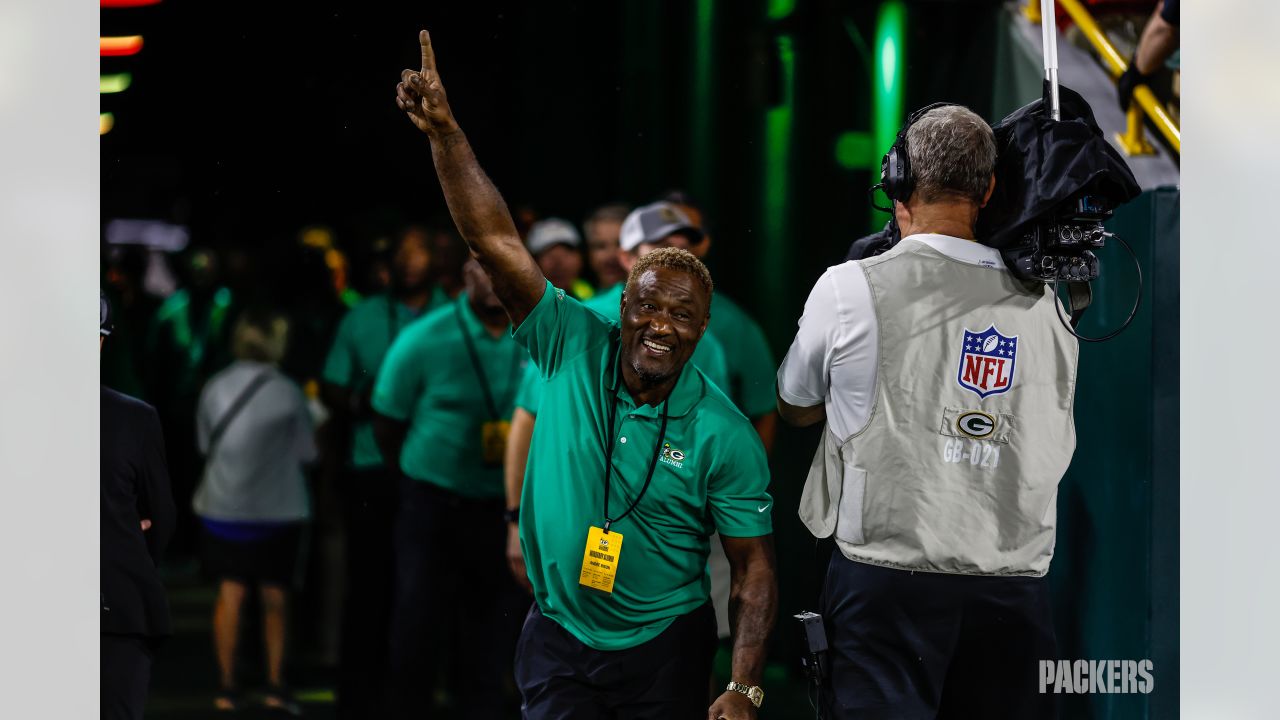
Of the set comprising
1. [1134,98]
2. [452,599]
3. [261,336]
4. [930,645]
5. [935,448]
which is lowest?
[452,599]

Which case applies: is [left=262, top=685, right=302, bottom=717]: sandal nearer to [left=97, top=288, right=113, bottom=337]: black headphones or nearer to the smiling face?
[left=97, top=288, right=113, bottom=337]: black headphones

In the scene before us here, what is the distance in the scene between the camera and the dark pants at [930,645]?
282cm

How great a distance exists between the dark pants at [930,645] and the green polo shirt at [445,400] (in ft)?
6.34

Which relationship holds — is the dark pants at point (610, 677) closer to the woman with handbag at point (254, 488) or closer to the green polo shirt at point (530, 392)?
the green polo shirt at point (530, 392)

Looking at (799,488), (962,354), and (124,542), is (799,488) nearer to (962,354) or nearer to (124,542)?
(962,354)

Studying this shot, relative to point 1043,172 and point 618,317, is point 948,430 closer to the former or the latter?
point 1043,172

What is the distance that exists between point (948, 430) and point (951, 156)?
2.01 feet

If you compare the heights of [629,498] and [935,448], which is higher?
[935,448]

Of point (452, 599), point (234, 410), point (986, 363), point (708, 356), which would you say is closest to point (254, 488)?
point (234, 410)

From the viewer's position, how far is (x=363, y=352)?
454 centimetres
